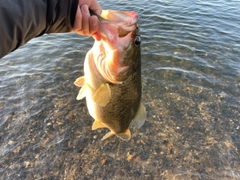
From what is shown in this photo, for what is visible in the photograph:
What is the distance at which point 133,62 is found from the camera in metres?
2.48

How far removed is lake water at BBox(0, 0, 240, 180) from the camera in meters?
4.13

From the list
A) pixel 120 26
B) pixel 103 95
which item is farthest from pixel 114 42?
pixel 103 95

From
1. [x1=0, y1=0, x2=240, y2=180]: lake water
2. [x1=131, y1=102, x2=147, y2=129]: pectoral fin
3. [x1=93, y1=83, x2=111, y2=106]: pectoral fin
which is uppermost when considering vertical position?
[x1=93, y1=83, x2=111, y2=106]: pectoral fin

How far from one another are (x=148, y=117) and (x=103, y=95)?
2811mm

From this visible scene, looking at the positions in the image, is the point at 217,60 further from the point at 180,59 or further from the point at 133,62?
the point at 133,62

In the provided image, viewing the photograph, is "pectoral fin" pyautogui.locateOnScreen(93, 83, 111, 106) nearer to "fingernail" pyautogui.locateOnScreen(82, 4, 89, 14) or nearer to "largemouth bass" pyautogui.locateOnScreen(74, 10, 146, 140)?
"largemouth bass" pyautogui.locateOnScreen(74, 10, 146, 140)

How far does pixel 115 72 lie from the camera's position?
2414mm

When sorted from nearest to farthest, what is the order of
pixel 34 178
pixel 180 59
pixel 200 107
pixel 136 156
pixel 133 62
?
pixel 133 62 < pixel 34 178 < pixel 136 156 < pixel 200 107 < pixel 180 59

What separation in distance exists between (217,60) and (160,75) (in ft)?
6.71

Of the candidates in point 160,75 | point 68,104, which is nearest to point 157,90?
point 160,75

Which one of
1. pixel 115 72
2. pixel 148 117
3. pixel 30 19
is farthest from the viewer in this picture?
pixel 148 117

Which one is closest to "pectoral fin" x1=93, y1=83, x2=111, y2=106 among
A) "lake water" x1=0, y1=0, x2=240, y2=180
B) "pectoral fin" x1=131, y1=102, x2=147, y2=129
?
"pectoral fin" x1=131, y1=102, x2=147, y2=129

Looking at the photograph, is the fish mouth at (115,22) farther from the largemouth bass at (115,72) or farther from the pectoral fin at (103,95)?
the pectoral fin at (103,95)

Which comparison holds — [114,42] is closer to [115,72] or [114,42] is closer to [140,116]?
[115,72]
